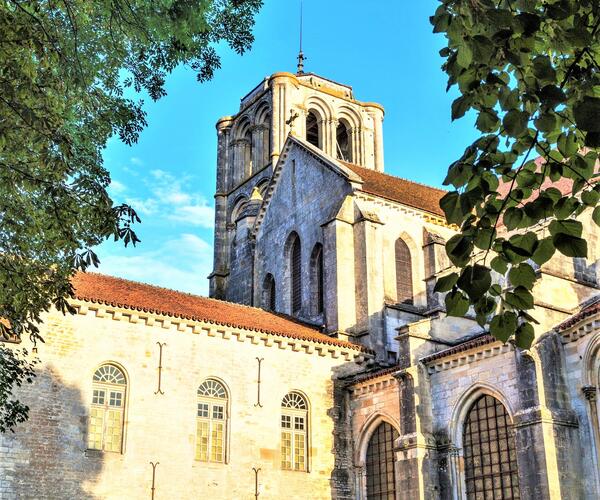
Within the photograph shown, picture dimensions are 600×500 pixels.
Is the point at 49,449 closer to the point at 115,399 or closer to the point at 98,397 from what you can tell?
the point at 98,397

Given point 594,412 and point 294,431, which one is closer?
point 594,412

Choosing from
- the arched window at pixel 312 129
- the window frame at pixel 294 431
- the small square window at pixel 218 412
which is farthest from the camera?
the arched window at pixel 312 129

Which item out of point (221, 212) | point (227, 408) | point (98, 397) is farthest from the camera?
point (221, 212)

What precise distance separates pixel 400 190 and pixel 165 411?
15.8 m

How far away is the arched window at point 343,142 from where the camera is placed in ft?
169

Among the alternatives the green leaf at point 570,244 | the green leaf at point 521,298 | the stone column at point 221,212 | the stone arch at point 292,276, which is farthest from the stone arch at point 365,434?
the green leaf at point 570,244

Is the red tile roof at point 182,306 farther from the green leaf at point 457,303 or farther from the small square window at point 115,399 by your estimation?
the green leaf at point 457,303

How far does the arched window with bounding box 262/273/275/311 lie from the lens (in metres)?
35.9

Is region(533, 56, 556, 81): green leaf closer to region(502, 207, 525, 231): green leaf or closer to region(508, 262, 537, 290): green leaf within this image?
region(502, 207, 525, 231): green leaf

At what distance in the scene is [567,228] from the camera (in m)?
5.11

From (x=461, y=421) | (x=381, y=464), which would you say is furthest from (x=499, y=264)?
(x=381, y=464)

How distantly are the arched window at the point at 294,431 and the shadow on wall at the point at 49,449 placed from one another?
6.31 meters

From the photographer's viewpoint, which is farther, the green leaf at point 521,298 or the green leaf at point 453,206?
the green leaf at point 521,298

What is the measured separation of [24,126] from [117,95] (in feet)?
10.9
